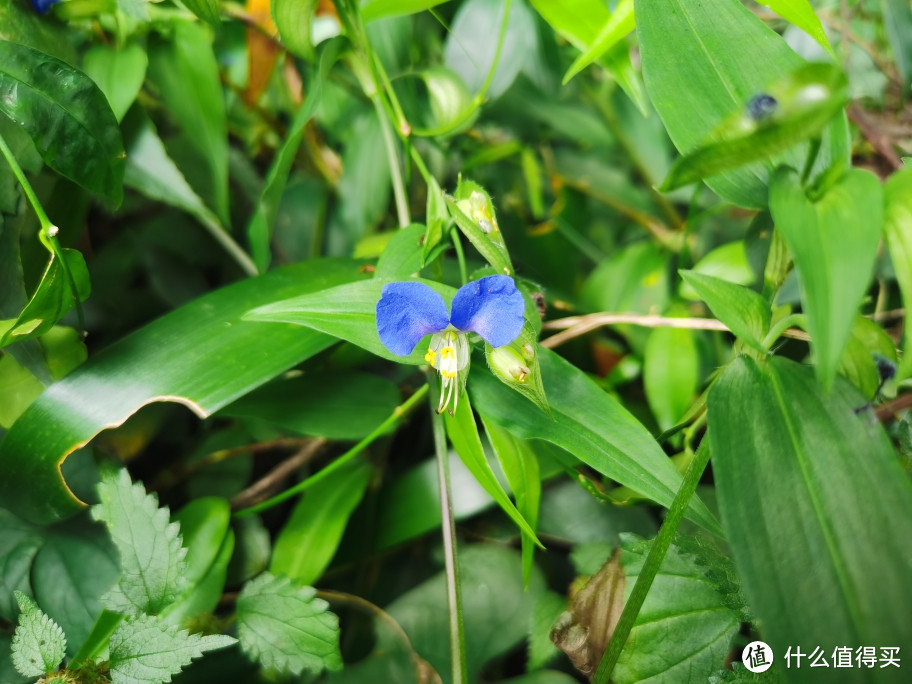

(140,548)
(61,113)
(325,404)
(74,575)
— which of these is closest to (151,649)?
(140,548)

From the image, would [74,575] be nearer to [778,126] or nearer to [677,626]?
[677,626]

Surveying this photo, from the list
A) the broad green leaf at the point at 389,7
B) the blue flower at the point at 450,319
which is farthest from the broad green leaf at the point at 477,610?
the broad green leaf at the point at 389,7

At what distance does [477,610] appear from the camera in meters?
A: 0.86

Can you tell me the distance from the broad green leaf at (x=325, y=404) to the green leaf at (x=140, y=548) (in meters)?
0.14

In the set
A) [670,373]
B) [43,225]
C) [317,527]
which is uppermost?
[43,225]

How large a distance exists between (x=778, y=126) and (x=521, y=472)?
1.34 feet

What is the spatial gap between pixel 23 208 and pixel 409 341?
1.70ft

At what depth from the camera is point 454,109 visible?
2.95 feet

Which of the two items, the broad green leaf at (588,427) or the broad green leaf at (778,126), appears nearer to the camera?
the broad green leaf at (778,126)

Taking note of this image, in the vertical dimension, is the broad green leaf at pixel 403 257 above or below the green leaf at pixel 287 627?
above

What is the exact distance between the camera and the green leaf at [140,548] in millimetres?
657

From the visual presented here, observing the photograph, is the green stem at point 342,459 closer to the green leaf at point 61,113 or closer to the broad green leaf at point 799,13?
the green leaf at point 61,113

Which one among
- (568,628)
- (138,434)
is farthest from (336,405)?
(568,628)

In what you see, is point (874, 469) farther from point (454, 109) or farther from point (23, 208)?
point (23, 208)
